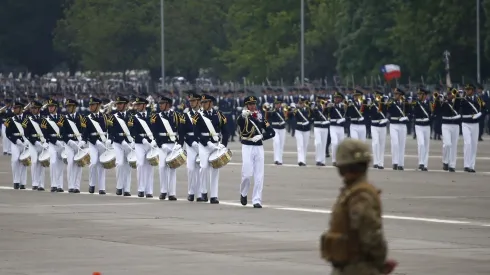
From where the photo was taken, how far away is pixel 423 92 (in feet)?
120

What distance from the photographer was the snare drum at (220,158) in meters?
25.1

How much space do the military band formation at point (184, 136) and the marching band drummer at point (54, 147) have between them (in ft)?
0.07

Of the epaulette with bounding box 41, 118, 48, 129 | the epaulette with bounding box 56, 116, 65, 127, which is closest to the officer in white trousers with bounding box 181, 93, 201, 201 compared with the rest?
the epaulette with bounding box 56, 116, 65, 127

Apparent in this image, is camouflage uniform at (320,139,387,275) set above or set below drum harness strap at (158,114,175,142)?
below

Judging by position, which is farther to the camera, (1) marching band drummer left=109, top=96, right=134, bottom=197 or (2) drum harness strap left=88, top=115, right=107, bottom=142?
(2) drum harness strap left=88, top=115, right=107, bottom=142

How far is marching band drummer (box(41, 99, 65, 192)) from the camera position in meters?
30.3

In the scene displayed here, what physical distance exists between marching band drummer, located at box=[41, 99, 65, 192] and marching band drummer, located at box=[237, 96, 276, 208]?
651 centimetres

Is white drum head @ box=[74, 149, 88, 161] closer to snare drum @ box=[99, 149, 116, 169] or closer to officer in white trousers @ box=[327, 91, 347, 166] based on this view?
snare drum @ box=[99, 149, 116, 169]

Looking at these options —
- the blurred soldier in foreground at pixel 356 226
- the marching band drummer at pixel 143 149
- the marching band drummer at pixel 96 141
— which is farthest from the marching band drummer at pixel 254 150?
the blurred soldier in foreground at pixel 356 226

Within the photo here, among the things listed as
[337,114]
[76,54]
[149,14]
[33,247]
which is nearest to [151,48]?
[149,14]

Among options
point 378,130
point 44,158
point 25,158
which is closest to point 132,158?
point 44,158

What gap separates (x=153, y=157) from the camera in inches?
1081

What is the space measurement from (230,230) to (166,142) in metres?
7.05

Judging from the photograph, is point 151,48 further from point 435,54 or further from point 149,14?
point 435,54
